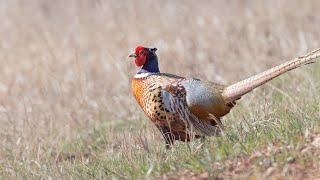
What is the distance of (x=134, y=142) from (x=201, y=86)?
2.17 ft

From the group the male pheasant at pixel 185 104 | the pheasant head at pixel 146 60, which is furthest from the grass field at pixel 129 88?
the pheasant head at pixel 146 60

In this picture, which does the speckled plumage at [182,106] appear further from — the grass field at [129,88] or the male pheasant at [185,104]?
the grass field at [129,88]

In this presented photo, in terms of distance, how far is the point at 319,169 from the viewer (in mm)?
4219

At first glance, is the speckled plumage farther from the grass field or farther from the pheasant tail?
the grass field

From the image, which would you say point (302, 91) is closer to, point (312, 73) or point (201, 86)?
point (312, 73)

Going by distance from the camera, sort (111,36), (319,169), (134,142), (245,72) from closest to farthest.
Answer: (319,169) < (134,142) < (245,72) < (111,36)

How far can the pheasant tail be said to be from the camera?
502 cm

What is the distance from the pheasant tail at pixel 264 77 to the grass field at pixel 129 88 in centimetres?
21

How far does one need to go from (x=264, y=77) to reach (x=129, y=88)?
309cm

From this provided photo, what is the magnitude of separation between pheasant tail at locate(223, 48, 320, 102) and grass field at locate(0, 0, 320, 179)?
0.21 meters

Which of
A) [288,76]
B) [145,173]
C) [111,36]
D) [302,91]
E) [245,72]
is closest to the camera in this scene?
[145,173]

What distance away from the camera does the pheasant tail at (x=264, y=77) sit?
5.02 metres

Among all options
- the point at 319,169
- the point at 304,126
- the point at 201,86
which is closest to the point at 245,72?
the point at 201,86

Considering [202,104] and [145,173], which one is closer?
[145,173]
